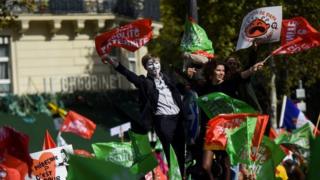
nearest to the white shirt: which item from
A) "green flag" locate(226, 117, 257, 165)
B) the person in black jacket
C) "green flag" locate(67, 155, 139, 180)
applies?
the person in black jacket

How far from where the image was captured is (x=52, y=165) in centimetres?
920

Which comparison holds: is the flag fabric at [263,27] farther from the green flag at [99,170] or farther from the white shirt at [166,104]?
the green flag at [99,170]

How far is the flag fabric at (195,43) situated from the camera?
11055mm

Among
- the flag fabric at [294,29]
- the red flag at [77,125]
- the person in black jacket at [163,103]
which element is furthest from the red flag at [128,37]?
the red flag at [77,125]

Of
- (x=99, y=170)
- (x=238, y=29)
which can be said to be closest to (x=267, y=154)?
(x=99, y=170)

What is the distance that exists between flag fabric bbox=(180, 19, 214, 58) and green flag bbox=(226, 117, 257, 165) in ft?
11.0

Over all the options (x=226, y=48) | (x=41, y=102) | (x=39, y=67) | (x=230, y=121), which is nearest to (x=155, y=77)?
(x=230, y=121)

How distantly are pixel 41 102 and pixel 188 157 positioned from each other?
18.5 m

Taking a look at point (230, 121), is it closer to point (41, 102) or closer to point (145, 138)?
point (145, 138)

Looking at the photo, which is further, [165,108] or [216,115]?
[165,108]

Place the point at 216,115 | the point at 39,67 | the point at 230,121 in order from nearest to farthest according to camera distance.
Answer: the point at 230,121, the point at 216,115, the point at 39,67

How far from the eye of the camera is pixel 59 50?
3066 cm

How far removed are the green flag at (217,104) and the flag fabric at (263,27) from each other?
1207 mm

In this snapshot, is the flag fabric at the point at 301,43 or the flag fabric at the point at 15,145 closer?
the flag fabric at the point at 15,145
